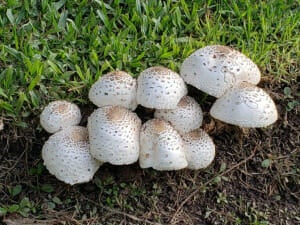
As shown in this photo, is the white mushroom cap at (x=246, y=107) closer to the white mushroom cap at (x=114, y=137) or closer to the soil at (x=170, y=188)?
the soil at (x=170, y=188)

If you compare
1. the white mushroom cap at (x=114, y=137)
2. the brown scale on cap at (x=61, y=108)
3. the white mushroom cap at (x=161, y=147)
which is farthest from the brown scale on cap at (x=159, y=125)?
the brown scale on cap at (x=61, y=108)

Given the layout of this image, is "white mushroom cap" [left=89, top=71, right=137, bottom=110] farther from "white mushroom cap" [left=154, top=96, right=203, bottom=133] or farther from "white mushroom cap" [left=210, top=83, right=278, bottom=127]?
"white mushroom cap" [left=210, top=83, right=278, bottom=127]

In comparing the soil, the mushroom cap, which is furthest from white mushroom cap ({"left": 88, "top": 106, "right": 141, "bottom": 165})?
the mushroom cap

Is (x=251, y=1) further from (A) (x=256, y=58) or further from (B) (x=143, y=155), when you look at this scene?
(B) (x=143, y=155)

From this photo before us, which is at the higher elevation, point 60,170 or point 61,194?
point 60,170

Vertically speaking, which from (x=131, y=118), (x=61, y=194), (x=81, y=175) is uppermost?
(x=131, y=118)

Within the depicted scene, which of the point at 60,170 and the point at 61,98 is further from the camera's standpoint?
the point at 61,98

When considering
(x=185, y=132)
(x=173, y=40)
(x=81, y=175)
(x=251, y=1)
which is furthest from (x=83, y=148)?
(x=251, y=1)

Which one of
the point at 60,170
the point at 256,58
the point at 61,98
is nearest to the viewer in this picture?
the point at 60,170
